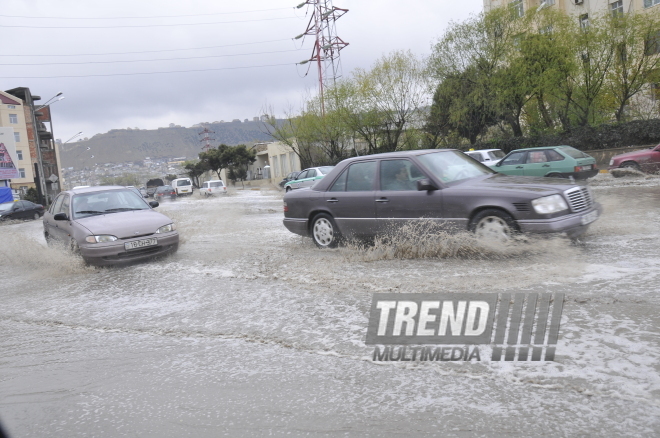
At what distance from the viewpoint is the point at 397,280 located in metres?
6.17

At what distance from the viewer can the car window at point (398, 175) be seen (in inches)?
303

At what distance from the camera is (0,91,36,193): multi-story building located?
67.5 m

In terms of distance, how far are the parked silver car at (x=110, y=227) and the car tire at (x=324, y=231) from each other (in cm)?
245

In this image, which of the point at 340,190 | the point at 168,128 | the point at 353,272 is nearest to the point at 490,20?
the point at 340,190

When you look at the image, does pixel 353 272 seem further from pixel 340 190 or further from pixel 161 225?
pixel 161 225

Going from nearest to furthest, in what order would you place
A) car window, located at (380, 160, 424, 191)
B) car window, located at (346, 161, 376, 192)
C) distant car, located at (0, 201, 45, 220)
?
1. car window, located at (380, 160, 424, 191)
2. car window, located at (346, 161, 376, 192)
3. distant car, located at (0, 201, 45, 220)

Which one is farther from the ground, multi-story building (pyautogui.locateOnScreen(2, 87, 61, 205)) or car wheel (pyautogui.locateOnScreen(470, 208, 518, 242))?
multi-story building (pyautogui.locateOnScreen(2, 87, 61, 205))

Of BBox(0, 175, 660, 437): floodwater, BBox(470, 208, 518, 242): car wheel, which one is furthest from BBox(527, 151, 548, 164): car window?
BBox(470, 208, 518, 242): car wheel

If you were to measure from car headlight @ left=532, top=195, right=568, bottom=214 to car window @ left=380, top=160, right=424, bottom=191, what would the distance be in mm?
1640

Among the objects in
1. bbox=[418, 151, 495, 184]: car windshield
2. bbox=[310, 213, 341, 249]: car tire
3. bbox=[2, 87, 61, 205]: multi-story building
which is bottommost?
bbox=[310, 213, 341, 249]: car tire

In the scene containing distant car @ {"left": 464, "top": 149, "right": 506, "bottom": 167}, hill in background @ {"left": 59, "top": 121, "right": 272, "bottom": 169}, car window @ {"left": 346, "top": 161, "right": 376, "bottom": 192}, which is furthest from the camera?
hill in background @ {"left": 59, "top": 121, "right": 272, "bottom": 169}

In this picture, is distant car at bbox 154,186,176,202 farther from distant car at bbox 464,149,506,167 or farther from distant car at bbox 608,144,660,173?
distant car at bbox 608,144,660,173

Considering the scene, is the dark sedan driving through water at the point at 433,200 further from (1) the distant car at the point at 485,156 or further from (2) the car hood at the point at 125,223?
(1) the distant car at the point at 485,156

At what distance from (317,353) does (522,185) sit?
4.16 meters
